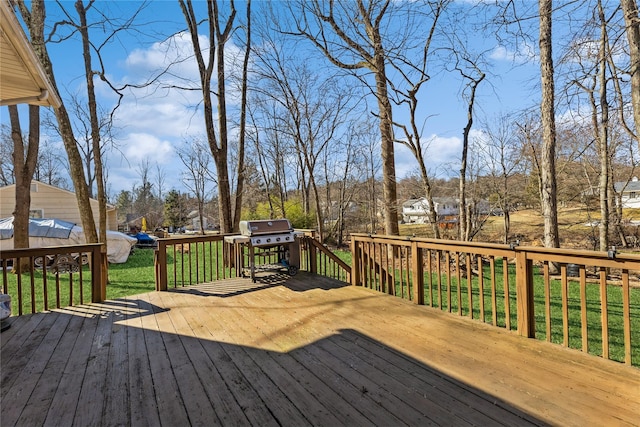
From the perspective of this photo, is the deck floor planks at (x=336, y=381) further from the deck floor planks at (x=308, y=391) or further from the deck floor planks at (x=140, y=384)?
the deck floor planks at (x=140, y=384)

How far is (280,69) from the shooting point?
953 cm

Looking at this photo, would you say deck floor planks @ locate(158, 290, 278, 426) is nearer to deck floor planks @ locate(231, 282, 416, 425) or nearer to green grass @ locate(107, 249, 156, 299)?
deck floor planks @ locate(231, 282, 416, 425)

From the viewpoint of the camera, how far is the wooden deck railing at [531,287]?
2.32 m

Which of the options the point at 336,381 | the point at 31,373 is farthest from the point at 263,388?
the point at 31,373

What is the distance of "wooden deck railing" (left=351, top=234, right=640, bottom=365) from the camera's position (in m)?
2.32

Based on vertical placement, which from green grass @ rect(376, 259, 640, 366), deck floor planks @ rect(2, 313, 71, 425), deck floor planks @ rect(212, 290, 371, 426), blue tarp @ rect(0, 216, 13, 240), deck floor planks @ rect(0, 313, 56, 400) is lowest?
green grass @ rect(376, 259, 640, 366)

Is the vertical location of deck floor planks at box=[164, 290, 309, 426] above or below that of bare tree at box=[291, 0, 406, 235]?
below

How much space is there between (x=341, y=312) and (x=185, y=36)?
27.9 ft

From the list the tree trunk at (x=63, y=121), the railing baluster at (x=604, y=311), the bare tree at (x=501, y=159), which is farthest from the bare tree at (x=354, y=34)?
the bare tree at (x=501, y=159)

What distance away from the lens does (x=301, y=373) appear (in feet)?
7.50

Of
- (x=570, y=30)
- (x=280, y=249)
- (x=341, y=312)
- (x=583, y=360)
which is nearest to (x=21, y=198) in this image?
(x=280, y=249)

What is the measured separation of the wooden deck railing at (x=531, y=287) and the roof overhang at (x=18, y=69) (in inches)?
147

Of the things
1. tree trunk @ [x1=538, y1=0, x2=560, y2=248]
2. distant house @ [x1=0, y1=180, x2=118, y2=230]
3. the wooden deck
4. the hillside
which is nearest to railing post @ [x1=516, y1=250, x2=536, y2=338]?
the wooden deck

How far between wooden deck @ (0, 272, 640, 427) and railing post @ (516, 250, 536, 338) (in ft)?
0.39
